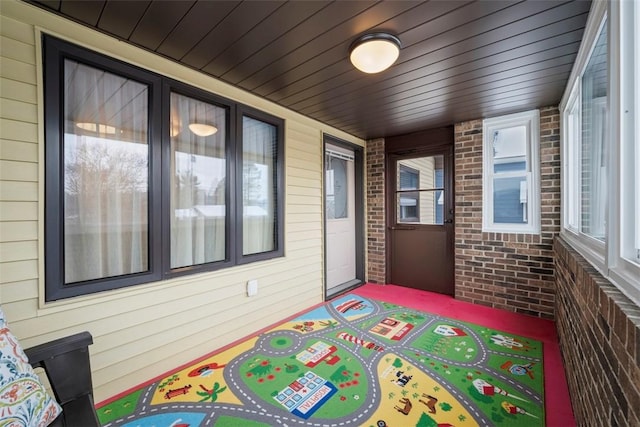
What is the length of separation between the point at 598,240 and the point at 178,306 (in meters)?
2.93

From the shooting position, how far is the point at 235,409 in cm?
179

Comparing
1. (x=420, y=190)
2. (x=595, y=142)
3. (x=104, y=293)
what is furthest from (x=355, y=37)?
(x=420, y=190)

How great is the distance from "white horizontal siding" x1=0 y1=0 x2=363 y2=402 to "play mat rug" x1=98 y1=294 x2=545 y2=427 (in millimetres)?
202

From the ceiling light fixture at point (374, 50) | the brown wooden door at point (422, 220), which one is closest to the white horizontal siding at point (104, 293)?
the ceiling light fixture at point (374, 50)

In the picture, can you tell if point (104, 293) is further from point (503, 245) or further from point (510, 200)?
point (510, 200)

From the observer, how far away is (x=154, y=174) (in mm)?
2111

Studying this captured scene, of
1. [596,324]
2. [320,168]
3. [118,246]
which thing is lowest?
[596,324]

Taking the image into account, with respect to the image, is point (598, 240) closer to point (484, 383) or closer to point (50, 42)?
point (484, 383)

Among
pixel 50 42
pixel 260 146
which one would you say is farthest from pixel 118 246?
pixel 260 146

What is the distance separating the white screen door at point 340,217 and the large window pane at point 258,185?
3.80 ft

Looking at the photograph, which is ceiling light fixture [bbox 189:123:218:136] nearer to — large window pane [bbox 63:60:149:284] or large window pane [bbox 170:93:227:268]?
large window pane [bbox 170:93:227:268]

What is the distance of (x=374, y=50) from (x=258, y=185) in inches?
68.1

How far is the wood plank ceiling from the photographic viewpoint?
5.29ft

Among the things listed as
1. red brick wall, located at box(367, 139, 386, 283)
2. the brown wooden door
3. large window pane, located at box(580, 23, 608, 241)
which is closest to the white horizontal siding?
red brick wall, located at box(367, 139, 386, 283)
